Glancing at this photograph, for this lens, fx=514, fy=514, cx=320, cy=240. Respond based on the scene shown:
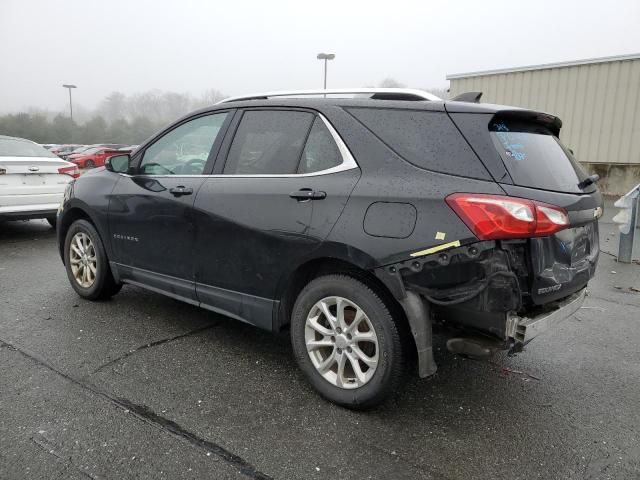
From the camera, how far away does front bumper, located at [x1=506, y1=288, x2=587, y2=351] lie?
251 cm

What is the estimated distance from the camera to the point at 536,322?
2555 millimetres

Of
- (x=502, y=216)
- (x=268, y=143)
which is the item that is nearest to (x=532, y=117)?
(x=502, y=216)

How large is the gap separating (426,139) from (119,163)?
272 cm

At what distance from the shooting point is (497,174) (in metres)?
2.50

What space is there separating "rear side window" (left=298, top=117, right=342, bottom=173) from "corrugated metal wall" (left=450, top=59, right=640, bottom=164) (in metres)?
11.5

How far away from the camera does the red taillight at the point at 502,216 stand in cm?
239

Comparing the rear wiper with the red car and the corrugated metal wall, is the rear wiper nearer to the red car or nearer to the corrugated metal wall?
the corrugated metal wall

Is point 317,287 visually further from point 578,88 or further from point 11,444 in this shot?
point 578,88

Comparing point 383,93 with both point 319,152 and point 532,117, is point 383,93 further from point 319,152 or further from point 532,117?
point 532,117

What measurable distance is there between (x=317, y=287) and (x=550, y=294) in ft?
3.99

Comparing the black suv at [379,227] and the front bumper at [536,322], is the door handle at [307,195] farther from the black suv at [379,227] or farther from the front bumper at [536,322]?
the front bumper at [536,322]

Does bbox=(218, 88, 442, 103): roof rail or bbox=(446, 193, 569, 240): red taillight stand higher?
bbox=(218, 88, 442, 103): roof rail

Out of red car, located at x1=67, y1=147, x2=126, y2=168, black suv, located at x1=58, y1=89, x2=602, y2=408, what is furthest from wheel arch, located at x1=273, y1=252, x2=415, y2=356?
red car, located at x1=67, y1=147, x2=126, y2=168

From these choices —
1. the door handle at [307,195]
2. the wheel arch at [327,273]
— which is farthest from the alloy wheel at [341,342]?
the door handle at [307,195]
